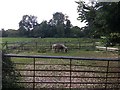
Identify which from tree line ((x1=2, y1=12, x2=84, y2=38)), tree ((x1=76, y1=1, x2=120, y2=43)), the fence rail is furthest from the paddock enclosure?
tree line ((x1=2, y1=12, x2=84, y2=38))

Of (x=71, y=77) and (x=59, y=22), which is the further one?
(x=59, y=22)

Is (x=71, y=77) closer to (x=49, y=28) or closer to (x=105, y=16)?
(x=105, y=16)

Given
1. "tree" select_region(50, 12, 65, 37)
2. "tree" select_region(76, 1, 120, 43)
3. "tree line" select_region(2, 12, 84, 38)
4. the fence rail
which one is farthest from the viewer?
"tree" select_region(50, 12, 65, 37)

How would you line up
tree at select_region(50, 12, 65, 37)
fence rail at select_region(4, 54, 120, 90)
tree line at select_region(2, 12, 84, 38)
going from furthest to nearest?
tree at select_region(50, 12, 65, 37) < tree line at select_region(2, 12, 84, 38) < fence rail at select_region(4, 54, 120, 90)

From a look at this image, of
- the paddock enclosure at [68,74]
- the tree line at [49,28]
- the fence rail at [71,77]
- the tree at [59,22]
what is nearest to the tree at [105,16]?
the paddock enclosure at [68,74]

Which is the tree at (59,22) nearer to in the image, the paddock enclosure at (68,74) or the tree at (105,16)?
the tree at (105,16)

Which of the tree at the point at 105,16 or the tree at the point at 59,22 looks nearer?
the tree at the point at 105,16

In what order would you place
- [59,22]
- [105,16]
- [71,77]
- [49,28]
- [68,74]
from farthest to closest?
[59,22] → [49,28] → [105,16] → [68,74] → [71,77]

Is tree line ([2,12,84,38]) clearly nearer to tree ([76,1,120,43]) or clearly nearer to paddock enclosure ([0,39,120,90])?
tree ([76,1,120,43])

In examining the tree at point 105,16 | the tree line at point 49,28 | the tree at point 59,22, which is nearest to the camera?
the tree at point 105,16

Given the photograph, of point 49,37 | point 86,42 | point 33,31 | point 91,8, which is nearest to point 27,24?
point 33,31

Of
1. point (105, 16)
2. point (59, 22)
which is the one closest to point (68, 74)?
point (105, 16)

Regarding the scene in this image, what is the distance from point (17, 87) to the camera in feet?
20.4

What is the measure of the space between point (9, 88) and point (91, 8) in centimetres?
893
